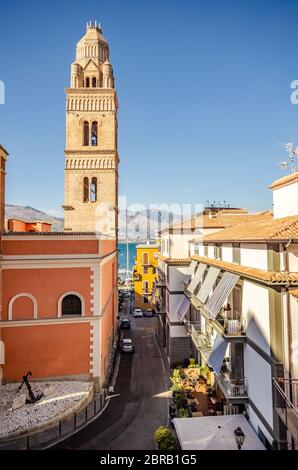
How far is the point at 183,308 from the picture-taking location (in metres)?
24.6

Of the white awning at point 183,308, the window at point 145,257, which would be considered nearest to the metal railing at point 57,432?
the white awning at point 183,308

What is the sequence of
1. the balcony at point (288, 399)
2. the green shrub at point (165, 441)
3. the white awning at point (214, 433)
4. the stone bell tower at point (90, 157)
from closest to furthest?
1. the balcony at point (288, 399)
2. the white awning at point (214, 433)
3. the green shrub at point (165, 441)
4. the stone bell tower at point (90, 157)

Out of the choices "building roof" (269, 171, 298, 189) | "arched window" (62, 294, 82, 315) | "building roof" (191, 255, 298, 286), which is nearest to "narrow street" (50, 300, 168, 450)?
"arched window" (62, 294, 82, 315)

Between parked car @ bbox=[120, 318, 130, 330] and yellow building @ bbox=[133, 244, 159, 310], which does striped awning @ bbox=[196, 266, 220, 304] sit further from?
yellow building @ bbox=[133, 244, 159, 310]

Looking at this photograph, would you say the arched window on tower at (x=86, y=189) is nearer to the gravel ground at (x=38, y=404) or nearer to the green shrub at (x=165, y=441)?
the gravel ground at (x=38, y=404)

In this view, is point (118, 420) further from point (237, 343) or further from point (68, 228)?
point (68, 228)

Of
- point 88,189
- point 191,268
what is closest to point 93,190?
point 88,189

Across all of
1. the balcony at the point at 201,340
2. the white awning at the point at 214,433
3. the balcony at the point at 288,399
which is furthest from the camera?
the balcony at the point at 201,340

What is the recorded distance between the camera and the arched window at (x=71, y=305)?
1989 centimetres

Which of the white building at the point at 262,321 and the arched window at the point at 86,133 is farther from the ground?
the arched window at the point at 86,133

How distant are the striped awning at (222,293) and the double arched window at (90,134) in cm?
2516

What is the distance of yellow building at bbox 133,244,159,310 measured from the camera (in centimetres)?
5147

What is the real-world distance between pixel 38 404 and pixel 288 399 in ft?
41.6
